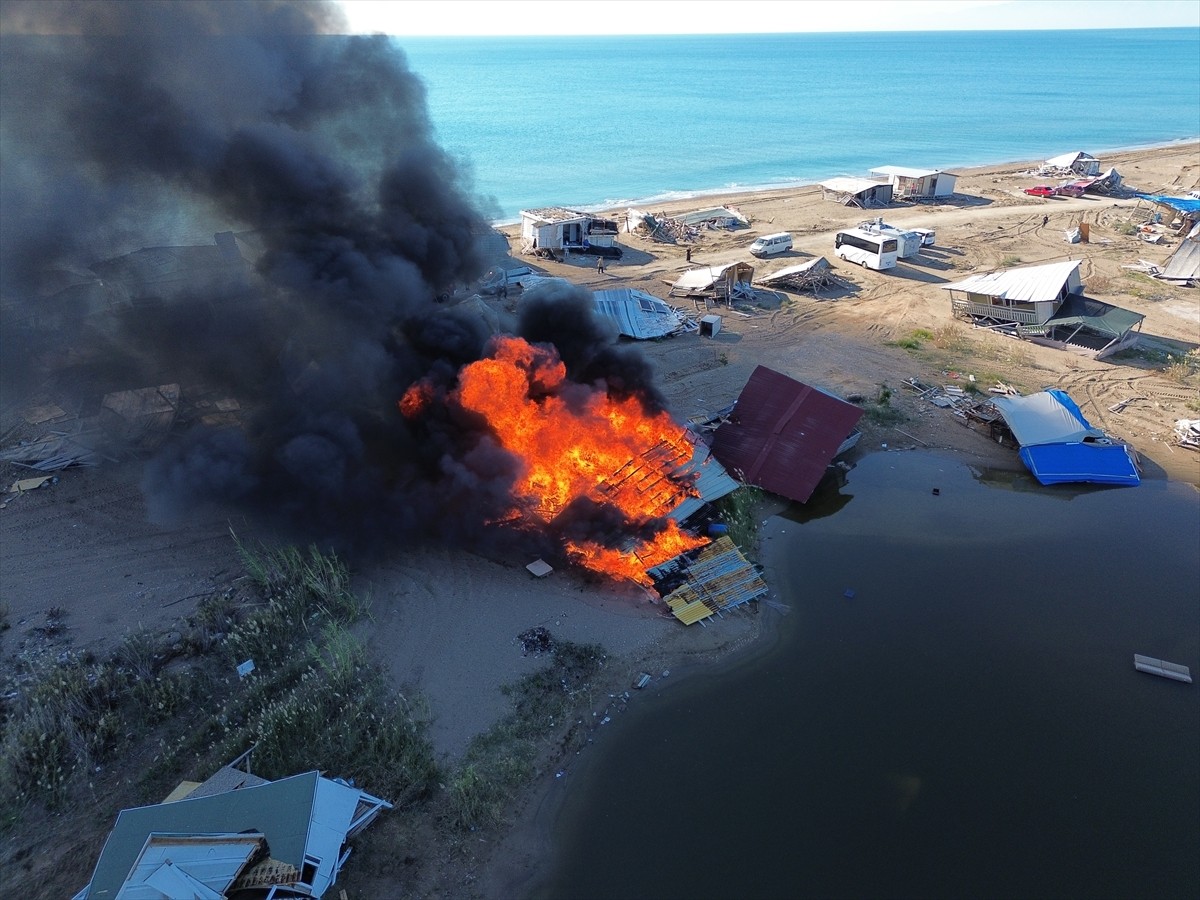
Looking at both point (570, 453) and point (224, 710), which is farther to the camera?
point (570, 453)

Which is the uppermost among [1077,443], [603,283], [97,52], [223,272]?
[97,52]

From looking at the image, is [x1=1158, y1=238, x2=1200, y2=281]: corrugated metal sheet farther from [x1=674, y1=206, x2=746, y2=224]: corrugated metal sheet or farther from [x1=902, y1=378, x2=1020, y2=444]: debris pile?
[x1=674, y1=206, x2=746, y2=224]: corrugated metal sheet

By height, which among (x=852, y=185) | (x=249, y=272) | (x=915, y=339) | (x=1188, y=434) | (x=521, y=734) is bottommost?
(x=521, y=734)

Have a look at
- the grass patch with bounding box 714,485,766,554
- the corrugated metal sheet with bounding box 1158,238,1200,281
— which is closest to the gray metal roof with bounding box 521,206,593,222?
the grass patch with bounding box 714,485,766,554

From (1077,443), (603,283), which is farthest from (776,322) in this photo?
(1077,443)

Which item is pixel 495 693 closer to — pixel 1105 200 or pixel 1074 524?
pixel 1074 524

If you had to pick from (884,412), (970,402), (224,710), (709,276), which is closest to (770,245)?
(709,276)

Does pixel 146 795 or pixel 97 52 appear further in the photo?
pixel 97 52

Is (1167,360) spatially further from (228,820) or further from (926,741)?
(228,820)
